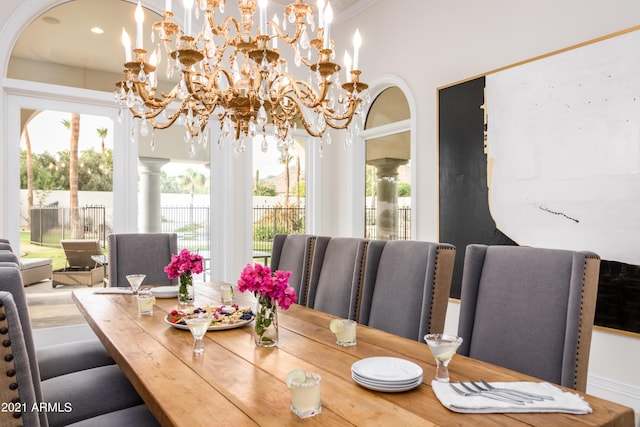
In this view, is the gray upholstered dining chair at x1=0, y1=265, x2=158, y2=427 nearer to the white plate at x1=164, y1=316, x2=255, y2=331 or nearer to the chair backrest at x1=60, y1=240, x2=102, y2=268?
the white plate at x1=164, y1=316, x2=255, y2=331

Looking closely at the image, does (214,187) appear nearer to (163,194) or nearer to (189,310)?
(163,194)

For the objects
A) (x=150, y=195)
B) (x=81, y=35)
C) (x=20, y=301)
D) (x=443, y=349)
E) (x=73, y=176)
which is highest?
(x=81, y=35)

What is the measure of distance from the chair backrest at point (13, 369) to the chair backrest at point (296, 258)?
184 centimetres

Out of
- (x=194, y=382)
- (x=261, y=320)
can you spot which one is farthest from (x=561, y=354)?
(x=194, y=382)

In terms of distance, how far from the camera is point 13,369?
0.86 m

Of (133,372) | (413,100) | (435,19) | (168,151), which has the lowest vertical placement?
(133,372)

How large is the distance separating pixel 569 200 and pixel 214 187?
2.87 m

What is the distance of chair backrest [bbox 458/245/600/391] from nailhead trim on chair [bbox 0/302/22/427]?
1403mm

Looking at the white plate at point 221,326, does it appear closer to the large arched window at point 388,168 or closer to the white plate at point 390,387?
the white plate at point 390,387

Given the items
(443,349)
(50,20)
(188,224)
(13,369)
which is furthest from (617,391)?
(50,20)

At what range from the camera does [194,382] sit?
1194 millimetres

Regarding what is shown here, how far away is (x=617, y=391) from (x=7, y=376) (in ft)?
9.10

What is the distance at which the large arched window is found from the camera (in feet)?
12.8

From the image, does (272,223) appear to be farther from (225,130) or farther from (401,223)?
(225,130)
